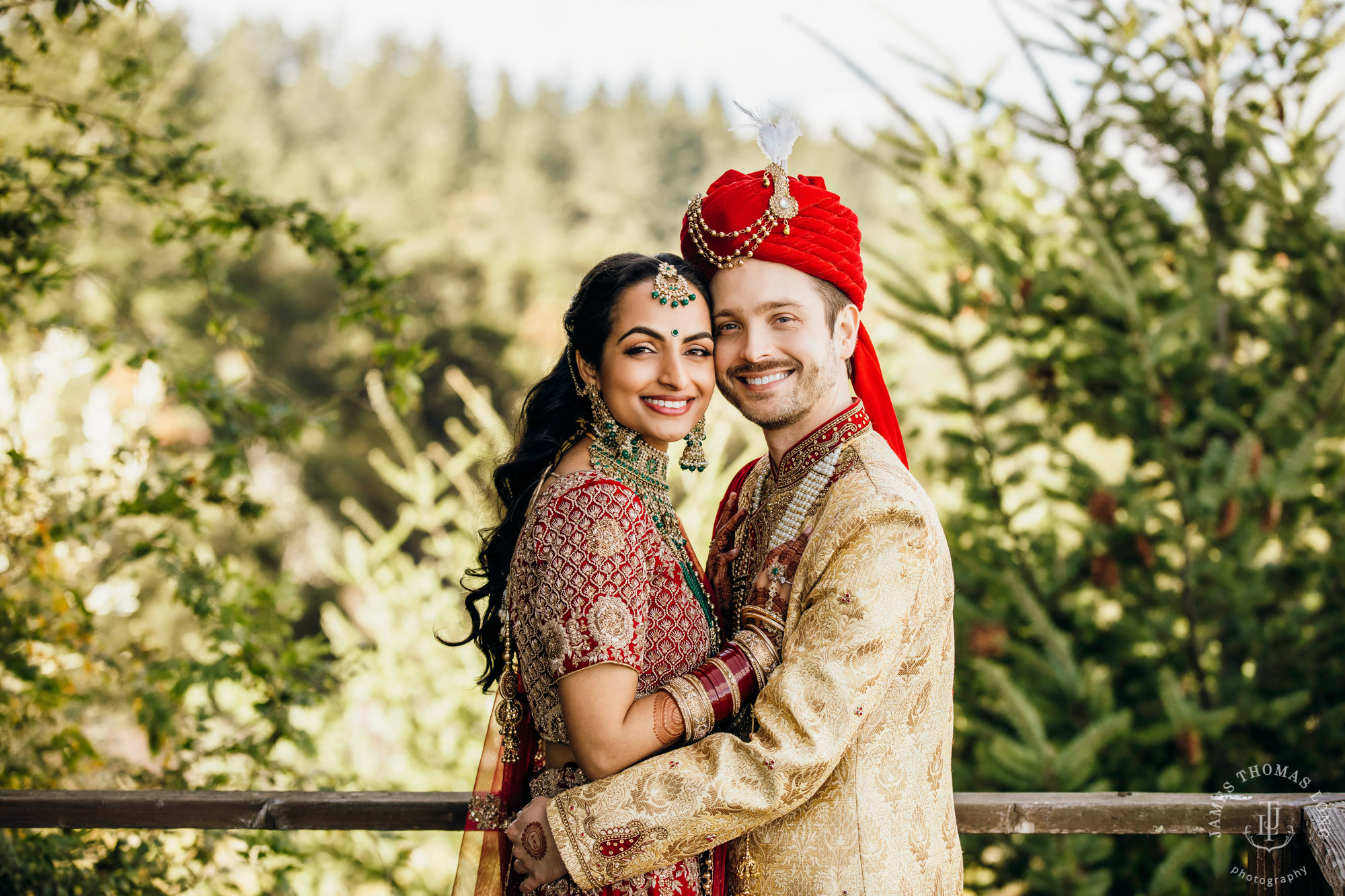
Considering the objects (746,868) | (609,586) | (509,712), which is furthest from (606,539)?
(746,868)

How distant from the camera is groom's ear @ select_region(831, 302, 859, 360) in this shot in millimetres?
2178

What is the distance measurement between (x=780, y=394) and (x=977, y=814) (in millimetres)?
1067

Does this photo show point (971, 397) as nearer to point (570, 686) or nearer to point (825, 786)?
point (825, 786)

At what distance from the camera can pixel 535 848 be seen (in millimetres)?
1861

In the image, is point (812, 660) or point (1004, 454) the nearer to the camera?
point (812, 660)

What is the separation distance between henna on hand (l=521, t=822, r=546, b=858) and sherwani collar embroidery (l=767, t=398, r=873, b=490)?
34.7 inches

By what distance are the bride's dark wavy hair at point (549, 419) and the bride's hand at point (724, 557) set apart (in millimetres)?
459

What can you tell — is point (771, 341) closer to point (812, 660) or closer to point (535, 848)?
point (812, 660)

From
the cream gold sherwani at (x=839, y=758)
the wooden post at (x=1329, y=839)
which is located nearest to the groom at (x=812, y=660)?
the cream gold sherwani at (x=839, y=758)

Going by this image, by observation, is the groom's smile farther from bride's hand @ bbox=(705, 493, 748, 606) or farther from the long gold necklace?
bride's hand @ bbox=(705, 493, 748, 606)

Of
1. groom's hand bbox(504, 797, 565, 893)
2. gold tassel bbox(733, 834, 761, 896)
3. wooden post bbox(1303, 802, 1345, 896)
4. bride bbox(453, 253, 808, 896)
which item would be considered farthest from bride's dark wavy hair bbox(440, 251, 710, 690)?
wooden post bbox(1303, 802, 1345, 896)

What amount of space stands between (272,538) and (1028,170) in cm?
Answer: 1912

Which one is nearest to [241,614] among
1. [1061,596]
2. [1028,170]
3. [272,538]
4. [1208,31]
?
[1061,596]

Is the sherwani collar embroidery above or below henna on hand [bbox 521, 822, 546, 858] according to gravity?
above
